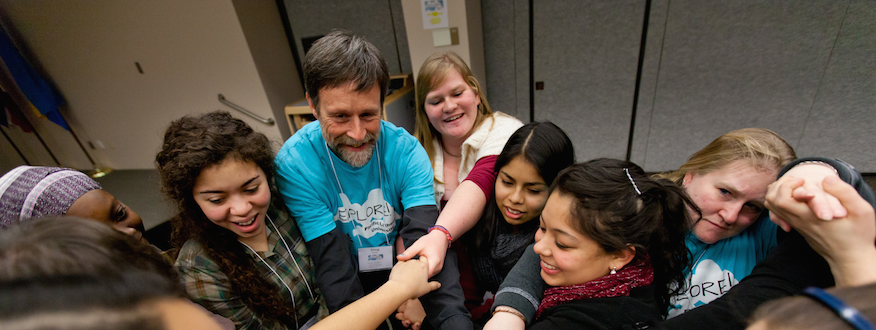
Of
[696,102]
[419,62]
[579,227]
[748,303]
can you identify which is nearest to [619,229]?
[579,227]

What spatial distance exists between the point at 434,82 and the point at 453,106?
15 cm

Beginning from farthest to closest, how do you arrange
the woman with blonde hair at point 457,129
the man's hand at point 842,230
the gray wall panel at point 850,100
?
the gray wall panel at point 850,100 → the woman with blonde hair at point 457,129 → the man's hand at point 842,230

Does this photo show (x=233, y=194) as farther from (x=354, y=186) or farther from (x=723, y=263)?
(x=723, y=263)

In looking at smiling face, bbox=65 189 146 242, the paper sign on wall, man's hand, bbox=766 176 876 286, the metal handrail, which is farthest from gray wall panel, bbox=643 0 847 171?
the metal handrail

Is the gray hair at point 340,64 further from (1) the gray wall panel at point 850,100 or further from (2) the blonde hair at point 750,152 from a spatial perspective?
(1) the gray wall panel at point 850,100

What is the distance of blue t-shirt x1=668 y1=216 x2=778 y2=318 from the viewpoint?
2.94ft

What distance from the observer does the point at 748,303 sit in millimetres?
679

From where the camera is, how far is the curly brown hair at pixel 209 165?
0.90m

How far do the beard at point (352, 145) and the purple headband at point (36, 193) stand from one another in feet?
2.48

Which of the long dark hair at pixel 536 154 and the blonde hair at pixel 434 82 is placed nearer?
the long dark hair at pixel 536 154

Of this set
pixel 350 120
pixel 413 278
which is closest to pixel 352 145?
pixel 350 120

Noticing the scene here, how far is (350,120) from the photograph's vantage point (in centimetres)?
106

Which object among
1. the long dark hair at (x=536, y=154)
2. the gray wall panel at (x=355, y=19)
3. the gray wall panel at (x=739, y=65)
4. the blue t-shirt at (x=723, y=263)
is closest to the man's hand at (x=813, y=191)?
the blue t-shirt at (x=723, y=263)

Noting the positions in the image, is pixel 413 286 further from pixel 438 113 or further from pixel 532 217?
pixel 438 113
